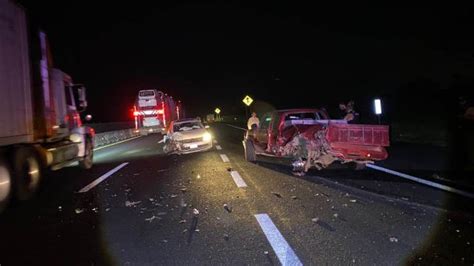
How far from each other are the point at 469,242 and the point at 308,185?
4.48 metres

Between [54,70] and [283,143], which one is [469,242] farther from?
[54,70]

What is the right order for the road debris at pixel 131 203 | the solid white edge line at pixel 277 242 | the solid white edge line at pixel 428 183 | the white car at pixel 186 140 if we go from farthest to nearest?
the white car at pixel 186 140, the solid white edge line at pixel 428 183, the road debris at pixel 131 203, the solid white edge line at pixel 277 242

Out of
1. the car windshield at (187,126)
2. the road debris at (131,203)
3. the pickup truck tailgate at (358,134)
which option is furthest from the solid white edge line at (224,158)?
the road debris at (131,203)

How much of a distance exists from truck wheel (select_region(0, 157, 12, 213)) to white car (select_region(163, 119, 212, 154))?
9493mm

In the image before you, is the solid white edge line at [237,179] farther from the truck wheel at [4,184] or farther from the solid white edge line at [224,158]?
the truck wheel at [4,184]

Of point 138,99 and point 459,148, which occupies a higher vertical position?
point 138,99

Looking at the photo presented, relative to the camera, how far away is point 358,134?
34.6ft

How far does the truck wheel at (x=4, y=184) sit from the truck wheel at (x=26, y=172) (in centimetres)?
27

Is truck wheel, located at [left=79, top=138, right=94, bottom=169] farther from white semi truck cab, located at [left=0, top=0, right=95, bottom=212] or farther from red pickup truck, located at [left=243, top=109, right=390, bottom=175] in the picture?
red pickup truck, located at [left=243, top=109, right=390, bottom=175]

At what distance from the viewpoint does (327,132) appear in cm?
1064

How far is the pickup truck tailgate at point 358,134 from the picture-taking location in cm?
1047

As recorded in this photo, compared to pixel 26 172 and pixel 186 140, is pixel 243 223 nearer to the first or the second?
pixel 26 172

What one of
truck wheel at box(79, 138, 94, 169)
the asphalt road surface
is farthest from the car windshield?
the asphalt road surface

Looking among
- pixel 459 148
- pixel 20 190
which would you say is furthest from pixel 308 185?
pixel 459 148
